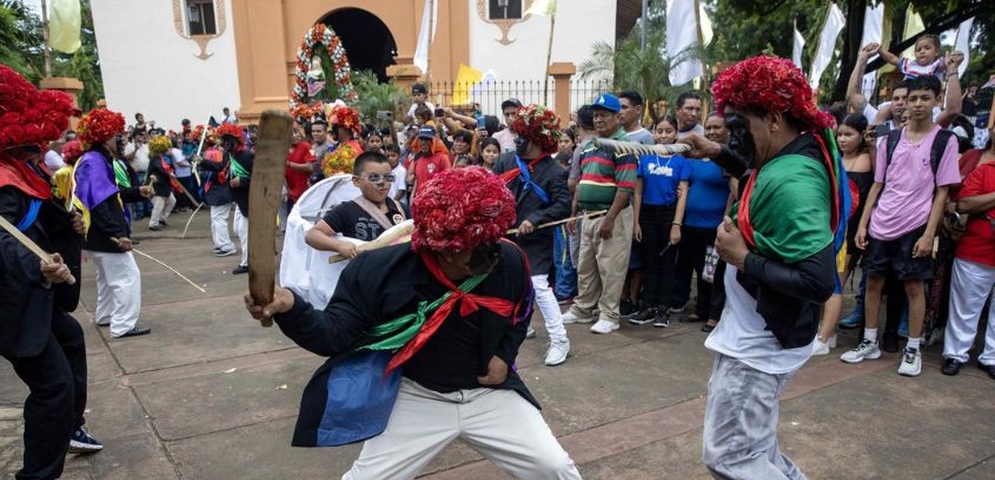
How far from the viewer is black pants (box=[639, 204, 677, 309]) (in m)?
6.25

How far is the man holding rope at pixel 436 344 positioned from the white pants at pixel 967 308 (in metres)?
3.89

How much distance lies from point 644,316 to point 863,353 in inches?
74.6

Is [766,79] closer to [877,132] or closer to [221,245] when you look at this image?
[877,132]

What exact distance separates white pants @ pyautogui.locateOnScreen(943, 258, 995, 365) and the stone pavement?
0.19 m

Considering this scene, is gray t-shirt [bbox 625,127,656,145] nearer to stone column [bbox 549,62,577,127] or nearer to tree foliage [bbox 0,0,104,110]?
stone column [bbox 549,62,577,127]

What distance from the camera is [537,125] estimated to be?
5363mm

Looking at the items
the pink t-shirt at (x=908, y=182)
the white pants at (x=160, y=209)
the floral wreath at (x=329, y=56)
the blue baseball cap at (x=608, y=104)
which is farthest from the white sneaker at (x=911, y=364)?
the floral wreath at (x=329, y=56)

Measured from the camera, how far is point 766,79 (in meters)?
2.43

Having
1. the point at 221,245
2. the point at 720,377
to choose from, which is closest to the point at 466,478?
the point at 720,377

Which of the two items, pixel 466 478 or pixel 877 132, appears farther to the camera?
pixel 877 132

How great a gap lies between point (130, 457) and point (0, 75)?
222 cm

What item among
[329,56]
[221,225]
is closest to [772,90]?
[221,225]

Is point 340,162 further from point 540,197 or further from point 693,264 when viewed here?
point 693,264

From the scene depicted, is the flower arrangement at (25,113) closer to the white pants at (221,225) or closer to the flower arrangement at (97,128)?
the flower arrangement at (97,128)
